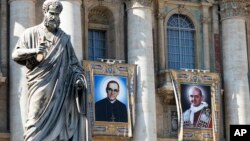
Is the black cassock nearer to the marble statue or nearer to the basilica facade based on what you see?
the basilica facade

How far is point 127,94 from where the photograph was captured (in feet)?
125

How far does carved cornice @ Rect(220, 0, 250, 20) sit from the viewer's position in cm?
4175

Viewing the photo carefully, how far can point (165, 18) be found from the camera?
41375 millimetres

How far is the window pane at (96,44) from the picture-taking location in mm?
40156

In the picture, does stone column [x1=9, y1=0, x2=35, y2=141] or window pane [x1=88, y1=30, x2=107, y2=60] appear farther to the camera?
window pane [x1=88, y1=30, x2=107, y2=60]

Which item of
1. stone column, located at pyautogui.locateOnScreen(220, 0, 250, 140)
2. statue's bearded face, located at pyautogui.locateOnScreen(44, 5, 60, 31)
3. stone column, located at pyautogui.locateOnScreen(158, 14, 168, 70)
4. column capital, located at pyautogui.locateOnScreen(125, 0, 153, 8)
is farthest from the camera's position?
stone column, located at pyautogui.locateOnScreen(220, 0, 250, 140)

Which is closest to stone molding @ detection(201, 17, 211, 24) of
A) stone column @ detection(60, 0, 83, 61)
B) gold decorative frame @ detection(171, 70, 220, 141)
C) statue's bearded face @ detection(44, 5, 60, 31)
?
gold decorative frame @ detection(171, 70, 220, 141)

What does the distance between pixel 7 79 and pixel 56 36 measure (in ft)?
80.6

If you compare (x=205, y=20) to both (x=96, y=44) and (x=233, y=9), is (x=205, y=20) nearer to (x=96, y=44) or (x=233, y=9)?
(x=233, y=9)

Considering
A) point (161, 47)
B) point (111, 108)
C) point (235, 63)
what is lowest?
point (111, 108)

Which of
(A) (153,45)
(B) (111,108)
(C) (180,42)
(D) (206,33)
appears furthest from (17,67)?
(D) (206,33)

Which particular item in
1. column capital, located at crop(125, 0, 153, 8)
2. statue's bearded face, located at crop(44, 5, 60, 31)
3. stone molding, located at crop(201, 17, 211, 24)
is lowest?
statue's bearded face, located at crop(44, 5, 60, 31)

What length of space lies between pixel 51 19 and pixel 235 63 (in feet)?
96.1

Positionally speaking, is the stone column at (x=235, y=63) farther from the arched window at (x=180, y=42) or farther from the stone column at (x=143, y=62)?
the stone column at (x=143, y=62)
